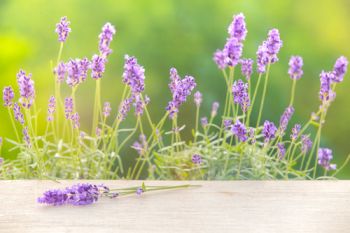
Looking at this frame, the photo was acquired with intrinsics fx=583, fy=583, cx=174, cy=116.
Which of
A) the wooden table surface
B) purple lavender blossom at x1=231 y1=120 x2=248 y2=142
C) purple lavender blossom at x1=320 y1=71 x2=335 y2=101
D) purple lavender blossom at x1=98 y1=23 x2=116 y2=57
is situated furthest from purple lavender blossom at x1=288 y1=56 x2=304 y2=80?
purple lavender blossom at x1=98 y1=23 x2=116 y2=57

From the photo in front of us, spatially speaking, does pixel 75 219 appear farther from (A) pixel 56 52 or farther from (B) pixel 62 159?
(A) pixel 56 52

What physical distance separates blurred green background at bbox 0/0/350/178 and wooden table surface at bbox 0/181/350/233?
5.52ft

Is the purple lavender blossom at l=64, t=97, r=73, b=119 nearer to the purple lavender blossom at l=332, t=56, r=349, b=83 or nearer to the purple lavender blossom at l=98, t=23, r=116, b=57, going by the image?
the purple lavender blossom at l=98, t=23, r=116, b=57

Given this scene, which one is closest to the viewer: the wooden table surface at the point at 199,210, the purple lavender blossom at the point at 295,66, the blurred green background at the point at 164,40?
the wooden table surface at the point at 199,210

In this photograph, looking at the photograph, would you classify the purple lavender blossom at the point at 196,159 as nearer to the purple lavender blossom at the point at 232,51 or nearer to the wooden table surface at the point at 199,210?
the wooden table surface at the point at 199,210

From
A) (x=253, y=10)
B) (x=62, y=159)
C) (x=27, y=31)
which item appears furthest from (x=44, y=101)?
(x=62, y=159)

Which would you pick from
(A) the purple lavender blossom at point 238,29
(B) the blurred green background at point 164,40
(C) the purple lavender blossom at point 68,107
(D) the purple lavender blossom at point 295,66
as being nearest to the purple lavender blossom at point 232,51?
A: (A) the purple lavender blossom at point 238,29

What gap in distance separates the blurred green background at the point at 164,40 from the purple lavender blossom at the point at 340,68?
1770 millimetres

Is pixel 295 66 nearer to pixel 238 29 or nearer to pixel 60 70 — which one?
pixel 238 29

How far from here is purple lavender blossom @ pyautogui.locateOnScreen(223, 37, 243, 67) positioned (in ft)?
4.05

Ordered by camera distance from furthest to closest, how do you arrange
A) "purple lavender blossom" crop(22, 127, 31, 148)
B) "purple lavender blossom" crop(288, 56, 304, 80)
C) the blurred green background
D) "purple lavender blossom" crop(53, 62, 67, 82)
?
the blurred green background, "purple lavender blossom" crop(53, 62, 67, 82), "purple lavender blossom" crop(22, 127, 31, 148), "purple lavender blossom" crop(288, 56, 304, 80)

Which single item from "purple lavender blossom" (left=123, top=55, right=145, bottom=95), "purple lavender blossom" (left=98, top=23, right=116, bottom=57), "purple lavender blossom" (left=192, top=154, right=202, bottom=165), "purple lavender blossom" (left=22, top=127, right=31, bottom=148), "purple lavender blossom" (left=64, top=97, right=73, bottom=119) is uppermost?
"purple lavender blossom" (left=98, top=23, right=116, bottom=57)

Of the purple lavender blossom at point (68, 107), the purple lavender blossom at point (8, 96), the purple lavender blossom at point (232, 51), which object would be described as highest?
the purple lavender blossom at point (232, 51)

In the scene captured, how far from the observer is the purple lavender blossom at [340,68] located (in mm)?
1200
